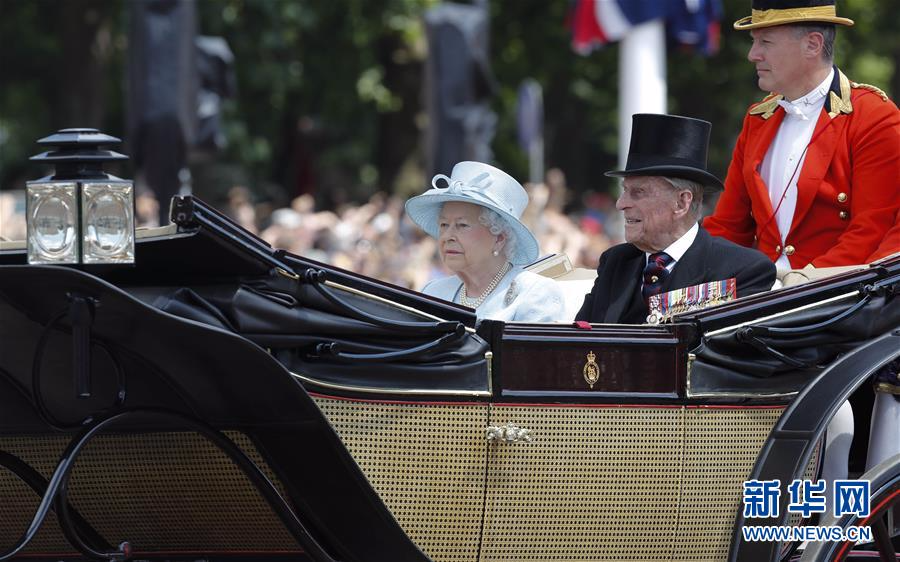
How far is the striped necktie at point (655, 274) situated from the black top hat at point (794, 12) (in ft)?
2.80

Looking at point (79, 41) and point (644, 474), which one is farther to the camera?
point (79, 41)

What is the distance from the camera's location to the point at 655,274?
4.21 metres

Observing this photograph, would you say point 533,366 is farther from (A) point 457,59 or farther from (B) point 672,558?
(A) point 457,59

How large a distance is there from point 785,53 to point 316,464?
212 cm

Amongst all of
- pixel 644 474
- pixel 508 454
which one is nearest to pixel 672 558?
pixel 644 474

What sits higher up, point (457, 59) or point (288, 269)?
point (457, 59)

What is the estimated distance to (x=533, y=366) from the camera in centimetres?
362

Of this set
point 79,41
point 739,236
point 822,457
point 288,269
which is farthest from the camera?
point 79,41

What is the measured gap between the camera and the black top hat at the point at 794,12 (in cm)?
441

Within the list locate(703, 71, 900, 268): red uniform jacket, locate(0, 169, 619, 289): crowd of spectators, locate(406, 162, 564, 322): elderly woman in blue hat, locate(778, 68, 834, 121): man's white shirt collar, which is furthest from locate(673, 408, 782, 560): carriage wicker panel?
locate(0, 169, 619, 289): crowd of spectators

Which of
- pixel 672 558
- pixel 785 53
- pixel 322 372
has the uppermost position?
pixel 785 53

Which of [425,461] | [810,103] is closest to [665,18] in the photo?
[810,103]

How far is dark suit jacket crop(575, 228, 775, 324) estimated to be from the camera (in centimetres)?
414

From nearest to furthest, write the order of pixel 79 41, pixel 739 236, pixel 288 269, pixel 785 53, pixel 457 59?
pixel 288 269 < pixel 785 53 < pixel 739 236 < pixel 457 59 < pixel 79 41
